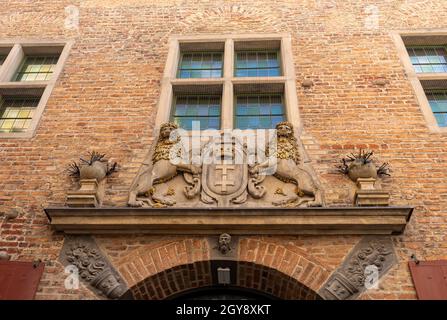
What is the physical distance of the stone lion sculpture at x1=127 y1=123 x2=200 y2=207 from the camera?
209 inches

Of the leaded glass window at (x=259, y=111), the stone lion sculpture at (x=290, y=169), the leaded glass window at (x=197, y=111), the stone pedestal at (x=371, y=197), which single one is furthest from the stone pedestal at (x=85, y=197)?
the stone pedestal at (x=371, y=197)

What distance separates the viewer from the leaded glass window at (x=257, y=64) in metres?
7.29

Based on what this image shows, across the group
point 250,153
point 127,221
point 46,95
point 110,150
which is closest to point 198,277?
point 127,221

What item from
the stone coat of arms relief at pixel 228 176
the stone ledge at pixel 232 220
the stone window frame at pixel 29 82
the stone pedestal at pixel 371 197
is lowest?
the stone ledge at pixel 232 220

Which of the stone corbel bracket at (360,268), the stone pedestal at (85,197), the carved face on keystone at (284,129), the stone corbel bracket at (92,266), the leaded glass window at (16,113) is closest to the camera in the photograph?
the stone corbel bracket at (360,268)

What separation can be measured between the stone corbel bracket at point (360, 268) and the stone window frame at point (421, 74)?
2.17m

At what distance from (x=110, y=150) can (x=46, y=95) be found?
1782mm

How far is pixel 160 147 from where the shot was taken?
231 inches

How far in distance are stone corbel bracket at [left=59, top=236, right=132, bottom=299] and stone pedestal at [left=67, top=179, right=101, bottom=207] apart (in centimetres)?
41

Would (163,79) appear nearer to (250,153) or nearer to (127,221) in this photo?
(250,153)

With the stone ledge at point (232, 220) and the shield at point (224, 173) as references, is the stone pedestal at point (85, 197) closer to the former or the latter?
the stone ledge at point (232, 220)

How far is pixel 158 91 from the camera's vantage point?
685 centimetres

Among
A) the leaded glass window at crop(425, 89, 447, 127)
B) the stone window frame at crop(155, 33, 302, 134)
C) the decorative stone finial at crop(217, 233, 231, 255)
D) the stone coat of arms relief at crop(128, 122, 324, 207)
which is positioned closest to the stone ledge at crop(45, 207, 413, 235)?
the decorative stone finial at crop(217, 233, 231, 255)

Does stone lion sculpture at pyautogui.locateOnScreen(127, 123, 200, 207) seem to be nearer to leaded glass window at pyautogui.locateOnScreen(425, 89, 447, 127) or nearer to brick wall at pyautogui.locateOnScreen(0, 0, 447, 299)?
brick wall at pyautogui.locateOnScreen(0, 0, 447, 299)
